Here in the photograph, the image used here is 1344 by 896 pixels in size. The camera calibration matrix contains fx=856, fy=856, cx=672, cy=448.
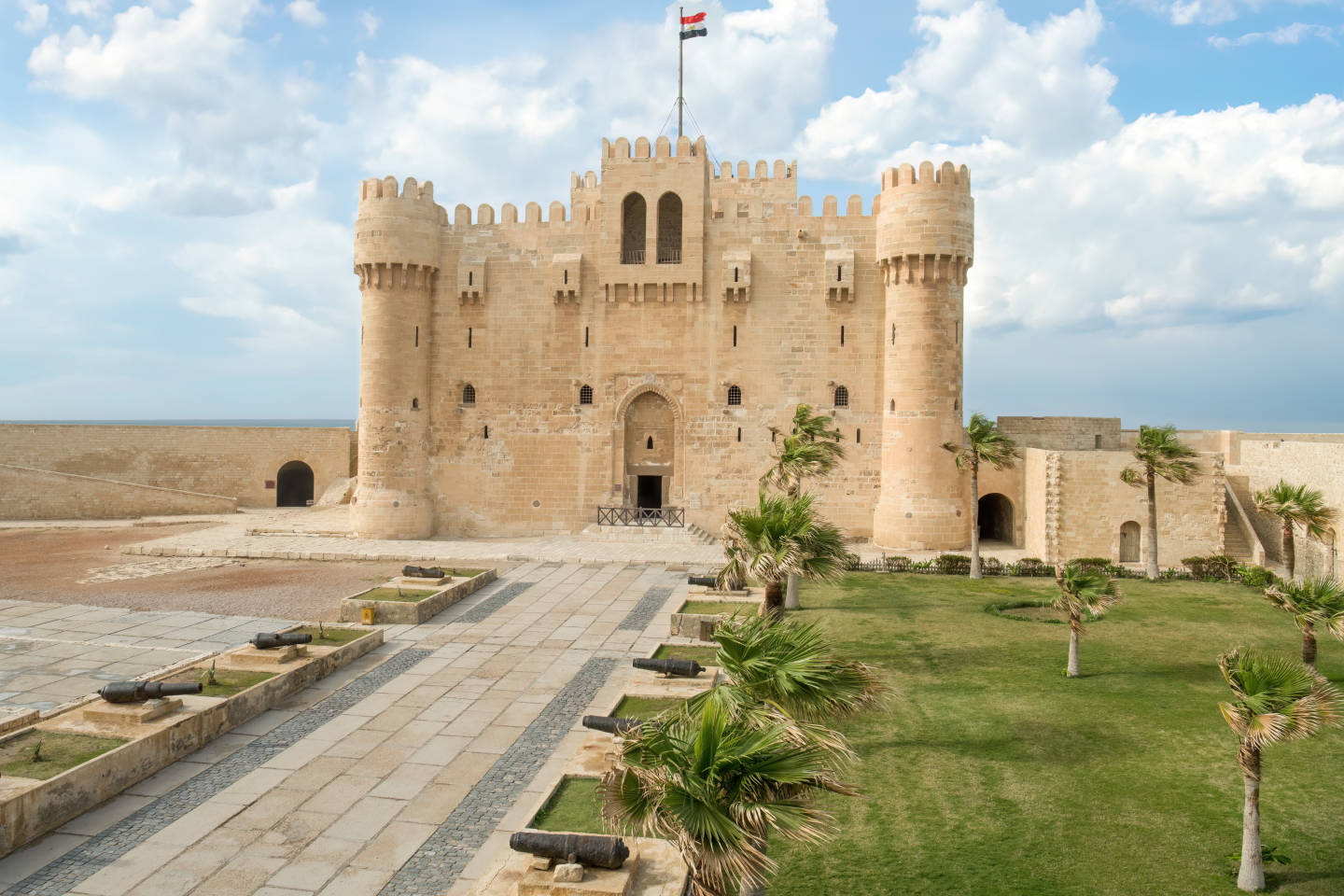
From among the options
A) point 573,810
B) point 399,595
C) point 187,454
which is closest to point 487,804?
point 573,810

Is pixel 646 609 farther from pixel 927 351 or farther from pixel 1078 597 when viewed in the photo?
pixel 927 351

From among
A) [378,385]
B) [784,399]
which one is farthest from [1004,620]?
[378,385]

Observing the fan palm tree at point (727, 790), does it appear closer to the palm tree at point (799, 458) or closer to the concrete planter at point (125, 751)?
the concrete planter at point (125, 751)

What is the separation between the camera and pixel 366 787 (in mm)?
9875

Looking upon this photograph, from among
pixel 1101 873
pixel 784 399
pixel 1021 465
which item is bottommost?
pixel 1101 873

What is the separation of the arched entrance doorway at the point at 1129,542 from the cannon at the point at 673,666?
17.3 m

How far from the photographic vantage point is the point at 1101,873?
8.01 meters

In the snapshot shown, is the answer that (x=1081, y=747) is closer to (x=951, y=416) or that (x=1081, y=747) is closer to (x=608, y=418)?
(x=951, y=416)

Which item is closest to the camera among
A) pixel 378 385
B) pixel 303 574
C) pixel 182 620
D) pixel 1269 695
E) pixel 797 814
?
pixel 797 814

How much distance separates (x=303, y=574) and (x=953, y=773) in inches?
730

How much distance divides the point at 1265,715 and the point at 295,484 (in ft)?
132

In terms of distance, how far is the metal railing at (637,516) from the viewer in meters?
28.9

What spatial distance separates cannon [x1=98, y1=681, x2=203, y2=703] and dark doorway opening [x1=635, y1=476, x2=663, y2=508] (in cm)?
2001

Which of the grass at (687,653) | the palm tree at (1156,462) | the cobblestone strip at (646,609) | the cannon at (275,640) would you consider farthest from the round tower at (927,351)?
the cannon at (275,640)
